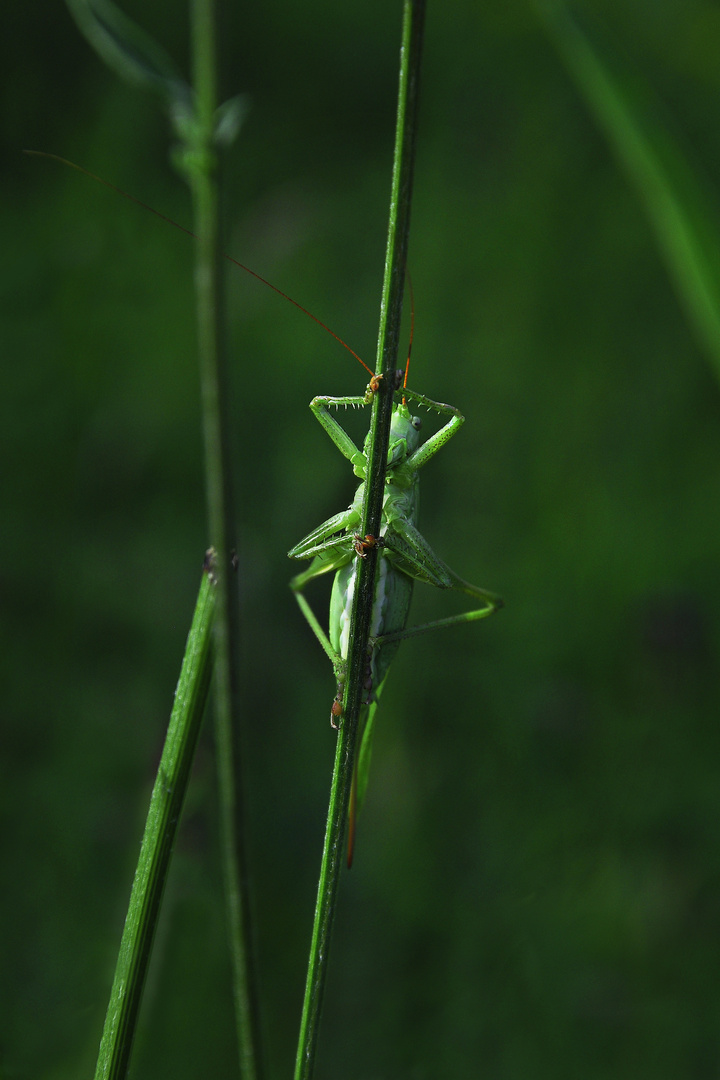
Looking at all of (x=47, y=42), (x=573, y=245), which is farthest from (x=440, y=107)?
(x=47, y=42)

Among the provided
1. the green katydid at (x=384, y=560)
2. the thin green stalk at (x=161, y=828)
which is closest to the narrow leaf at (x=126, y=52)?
the thin green stalk at (x=161, y=828)

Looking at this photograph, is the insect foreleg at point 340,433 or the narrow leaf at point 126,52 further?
the insect foreleg at point 340,433

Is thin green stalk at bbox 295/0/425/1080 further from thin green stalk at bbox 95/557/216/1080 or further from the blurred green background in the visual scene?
the blurred green background

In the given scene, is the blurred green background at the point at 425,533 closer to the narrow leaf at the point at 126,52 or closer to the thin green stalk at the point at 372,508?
the thin green stalk at the point at 372,508

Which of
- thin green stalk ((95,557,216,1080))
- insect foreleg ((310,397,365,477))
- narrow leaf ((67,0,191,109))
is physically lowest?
thin green stalk ((95,557,216,1080))

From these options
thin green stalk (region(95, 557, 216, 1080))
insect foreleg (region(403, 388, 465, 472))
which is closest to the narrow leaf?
thin green stalk (region(95, 557, 216, 1080))

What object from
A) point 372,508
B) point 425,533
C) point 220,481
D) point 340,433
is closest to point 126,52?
point 220,481

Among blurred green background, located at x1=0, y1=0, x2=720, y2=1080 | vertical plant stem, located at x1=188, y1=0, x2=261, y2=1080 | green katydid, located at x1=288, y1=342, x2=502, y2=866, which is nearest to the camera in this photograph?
vertical plant stem, located at x1=188, y1=0, x2=261, y2=1080

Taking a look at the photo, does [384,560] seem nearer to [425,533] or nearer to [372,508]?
[372,508]
